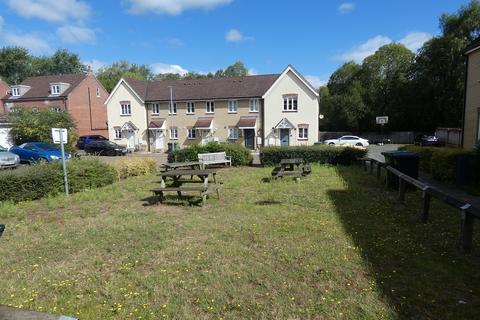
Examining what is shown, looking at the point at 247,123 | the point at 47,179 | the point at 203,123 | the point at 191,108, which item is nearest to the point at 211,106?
the point at 203,123

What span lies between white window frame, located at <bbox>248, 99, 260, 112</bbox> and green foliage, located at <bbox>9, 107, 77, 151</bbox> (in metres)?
17.2

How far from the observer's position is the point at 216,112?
122 feet

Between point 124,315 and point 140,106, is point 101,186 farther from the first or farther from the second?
point 140,106

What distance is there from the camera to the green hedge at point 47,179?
35.7 feet

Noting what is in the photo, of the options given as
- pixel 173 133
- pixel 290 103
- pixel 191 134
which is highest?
pixel 290 103

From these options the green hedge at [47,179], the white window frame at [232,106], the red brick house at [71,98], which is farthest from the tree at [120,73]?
the green hedge at [47,179]

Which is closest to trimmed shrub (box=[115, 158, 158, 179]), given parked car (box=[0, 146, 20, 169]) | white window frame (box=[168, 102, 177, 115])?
parked car (box=[0, 146, 20, 169])

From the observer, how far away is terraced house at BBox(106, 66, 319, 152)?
34.4 meters

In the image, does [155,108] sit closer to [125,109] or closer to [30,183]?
[125,109]

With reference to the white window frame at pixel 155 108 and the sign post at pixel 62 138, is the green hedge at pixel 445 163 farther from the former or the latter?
the white window frame at pixel 155 108

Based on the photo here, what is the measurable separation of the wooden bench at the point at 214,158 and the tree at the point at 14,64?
70.1m

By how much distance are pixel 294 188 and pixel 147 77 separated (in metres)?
81.9

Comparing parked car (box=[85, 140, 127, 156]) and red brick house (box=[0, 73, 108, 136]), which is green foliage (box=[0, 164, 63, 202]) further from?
red brick house (box=[0, 73, 108, 136])

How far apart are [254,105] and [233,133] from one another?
145 inches
